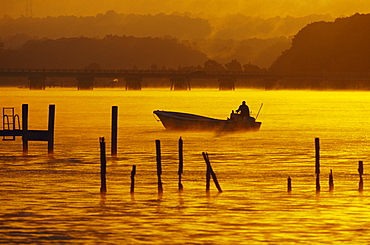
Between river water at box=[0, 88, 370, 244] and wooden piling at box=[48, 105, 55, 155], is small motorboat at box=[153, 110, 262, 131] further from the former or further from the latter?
wooden piling at box=[48, 105, 55, 155]

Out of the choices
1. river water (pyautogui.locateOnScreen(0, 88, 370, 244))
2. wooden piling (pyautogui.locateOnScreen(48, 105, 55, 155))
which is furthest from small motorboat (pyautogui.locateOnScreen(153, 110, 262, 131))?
wooden piling (pyautogui.locateOnScreen(48, 105, 55, 155))

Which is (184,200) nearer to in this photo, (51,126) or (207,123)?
(51,126)

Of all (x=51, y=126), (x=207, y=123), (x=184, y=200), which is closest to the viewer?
(x=184, y=200)

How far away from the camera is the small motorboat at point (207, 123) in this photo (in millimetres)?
77625

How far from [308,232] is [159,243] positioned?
526 centimetres

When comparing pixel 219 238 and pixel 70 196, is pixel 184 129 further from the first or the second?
pixel 219 238

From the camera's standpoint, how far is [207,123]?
3041 inches

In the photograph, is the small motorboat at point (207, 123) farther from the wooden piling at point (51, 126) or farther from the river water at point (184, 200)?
the wooden piling at point (51, 126)

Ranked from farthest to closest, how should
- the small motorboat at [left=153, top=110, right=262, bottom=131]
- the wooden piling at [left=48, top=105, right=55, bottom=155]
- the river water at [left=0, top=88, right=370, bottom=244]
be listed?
1. the small motorboat at [left=153, top=110, right=262, bottom=131]
2. the wooden piling at [left=48, top=105, right=55, bottom=155]
3. the river water at [left=0, top=88, right=370, bottom=244]

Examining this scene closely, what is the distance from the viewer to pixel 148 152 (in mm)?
63156

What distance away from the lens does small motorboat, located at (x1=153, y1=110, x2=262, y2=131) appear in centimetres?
7762

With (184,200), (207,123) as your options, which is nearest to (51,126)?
(184,200)

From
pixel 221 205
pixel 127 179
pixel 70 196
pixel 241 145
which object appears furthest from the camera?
pixel 241 145

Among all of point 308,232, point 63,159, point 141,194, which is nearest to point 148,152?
point 63,159
